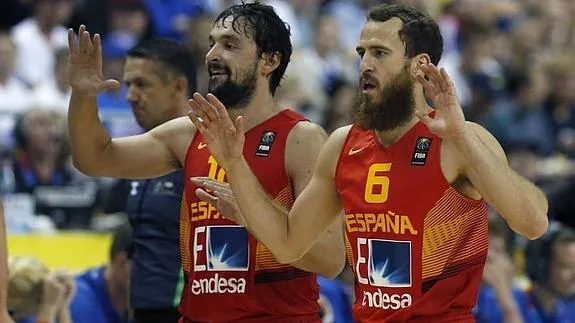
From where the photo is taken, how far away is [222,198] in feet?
21.5

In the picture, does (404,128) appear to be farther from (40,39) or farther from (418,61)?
(40,39)

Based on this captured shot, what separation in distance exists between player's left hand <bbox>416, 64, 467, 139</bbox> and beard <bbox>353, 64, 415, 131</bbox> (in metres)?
0.44

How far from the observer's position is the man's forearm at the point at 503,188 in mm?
5945

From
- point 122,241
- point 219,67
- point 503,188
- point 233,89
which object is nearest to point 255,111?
point 233,89

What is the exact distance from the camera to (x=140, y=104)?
8328 millimetres

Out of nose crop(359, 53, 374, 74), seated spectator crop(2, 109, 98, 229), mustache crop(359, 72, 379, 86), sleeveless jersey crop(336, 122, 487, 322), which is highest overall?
nose crop(359, 53, 374, 74)

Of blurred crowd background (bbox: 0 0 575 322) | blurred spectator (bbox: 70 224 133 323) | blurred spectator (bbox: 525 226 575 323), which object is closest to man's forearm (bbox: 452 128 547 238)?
blurred crowd background (bbox: 0 0 575 322)

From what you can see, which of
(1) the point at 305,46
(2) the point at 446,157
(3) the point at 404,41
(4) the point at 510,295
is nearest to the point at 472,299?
(2) the point at 446,157

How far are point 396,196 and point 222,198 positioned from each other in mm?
818

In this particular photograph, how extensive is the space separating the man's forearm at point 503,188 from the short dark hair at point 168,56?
9.28ft

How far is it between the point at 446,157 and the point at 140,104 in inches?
101

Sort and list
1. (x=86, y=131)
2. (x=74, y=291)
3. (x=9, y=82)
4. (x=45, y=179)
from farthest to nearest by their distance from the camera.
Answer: (x=9, y=82)
(x=45, y=179)
(x=74, y=291)
(x=86, y=131)

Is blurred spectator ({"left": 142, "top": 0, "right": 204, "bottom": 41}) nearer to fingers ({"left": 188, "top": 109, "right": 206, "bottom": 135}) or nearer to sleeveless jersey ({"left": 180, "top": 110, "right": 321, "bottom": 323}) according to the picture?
sleeveless jersey ({"left": 180, "top": 110, "right": 321, "bottom": 323})

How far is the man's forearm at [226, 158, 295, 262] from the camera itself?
6.41m
